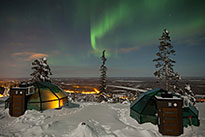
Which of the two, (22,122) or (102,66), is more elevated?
(102,66)

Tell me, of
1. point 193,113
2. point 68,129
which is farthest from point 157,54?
point 68,129

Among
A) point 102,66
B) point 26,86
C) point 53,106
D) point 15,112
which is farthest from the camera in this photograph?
point 102,66

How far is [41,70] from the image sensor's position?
2411 centimetres

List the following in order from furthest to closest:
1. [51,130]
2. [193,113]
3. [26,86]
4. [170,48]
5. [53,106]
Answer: [170,48]
[53,106]
[26,86]
[193,113]
[51,130]

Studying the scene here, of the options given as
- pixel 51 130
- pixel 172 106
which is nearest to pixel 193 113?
pixel 172 106

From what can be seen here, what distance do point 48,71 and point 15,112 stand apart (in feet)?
51.4

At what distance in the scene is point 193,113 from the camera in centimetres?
803

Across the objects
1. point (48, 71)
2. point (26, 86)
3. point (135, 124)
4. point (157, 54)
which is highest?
point (157, 54)

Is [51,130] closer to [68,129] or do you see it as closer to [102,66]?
[68,129]

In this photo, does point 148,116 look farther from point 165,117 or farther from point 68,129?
point 68,129

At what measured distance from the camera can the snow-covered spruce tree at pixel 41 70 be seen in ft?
77.5

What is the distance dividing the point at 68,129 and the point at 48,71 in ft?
68.0

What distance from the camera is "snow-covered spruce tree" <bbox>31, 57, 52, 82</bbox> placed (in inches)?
930

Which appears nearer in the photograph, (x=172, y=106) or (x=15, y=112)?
(x=172, y=106)
